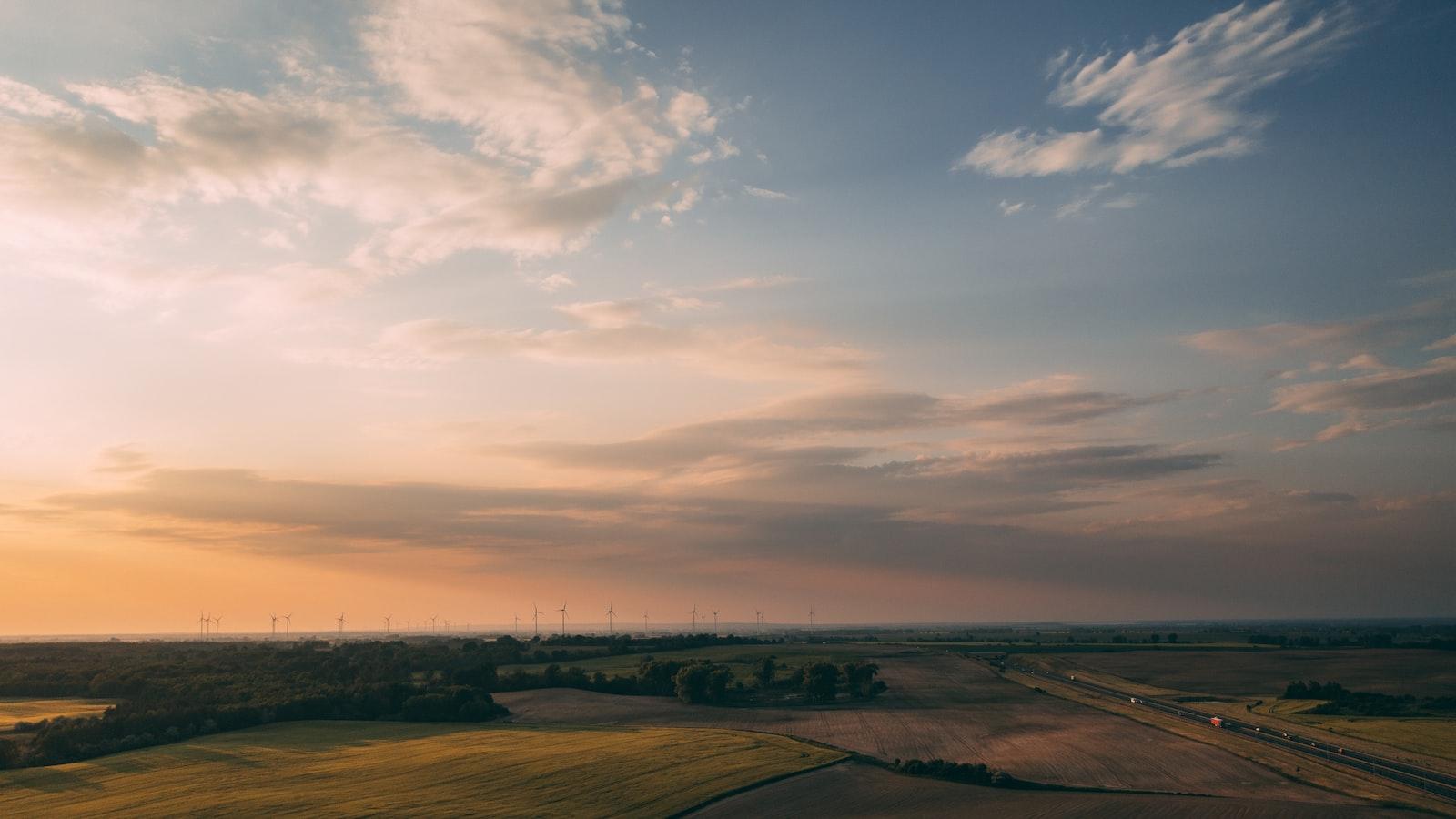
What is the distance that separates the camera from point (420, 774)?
73.6 m

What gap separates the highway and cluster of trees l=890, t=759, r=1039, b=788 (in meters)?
30.1

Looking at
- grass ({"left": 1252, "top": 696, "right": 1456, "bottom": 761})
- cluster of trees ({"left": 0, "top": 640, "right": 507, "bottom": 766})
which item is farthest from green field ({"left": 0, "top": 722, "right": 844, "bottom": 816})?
grass ({"left": 1252, "top": 696, "right": 1456, "bottom": 761})

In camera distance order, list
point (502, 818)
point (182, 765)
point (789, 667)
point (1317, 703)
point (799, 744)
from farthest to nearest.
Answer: point (789, 667) → point (1317, 703) → point (799, 744) → point (182, 765) → point (502, 818)

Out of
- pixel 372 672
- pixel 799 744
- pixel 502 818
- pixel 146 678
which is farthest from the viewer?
pixel 372 672

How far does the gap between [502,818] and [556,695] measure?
8189 centimetres

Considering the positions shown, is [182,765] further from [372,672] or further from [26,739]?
[372,672]

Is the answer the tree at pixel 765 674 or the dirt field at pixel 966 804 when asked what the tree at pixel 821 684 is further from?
the dirt field at pixel 966 804

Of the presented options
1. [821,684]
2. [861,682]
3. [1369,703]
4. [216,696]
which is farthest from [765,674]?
[1369,703]

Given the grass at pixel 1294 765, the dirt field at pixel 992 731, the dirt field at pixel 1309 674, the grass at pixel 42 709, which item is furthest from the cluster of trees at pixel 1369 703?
the grass at pixel 42 709

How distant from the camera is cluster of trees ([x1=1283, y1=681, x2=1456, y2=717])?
401 ft

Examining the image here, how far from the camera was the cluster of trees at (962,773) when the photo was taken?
73875 millimetres

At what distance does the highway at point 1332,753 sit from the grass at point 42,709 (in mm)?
131958

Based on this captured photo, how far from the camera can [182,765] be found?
8075cm

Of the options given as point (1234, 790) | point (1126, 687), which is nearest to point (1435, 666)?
point (1126, 687)
